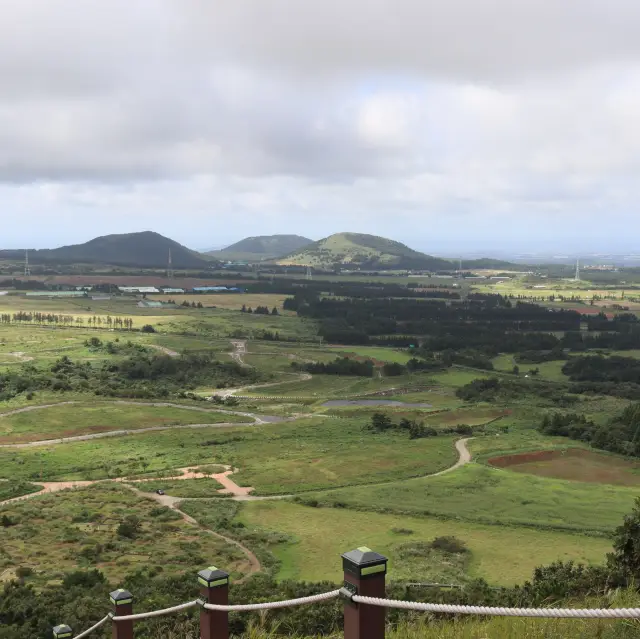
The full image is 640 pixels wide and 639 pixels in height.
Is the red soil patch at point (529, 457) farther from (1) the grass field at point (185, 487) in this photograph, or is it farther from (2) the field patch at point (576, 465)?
(1) the grass field at point (185, 487)

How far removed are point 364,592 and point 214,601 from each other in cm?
251

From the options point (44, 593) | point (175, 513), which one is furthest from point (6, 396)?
point (44, 593)

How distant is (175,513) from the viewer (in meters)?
40.0

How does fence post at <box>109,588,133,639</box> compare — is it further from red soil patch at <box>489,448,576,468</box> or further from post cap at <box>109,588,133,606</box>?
red soil patch at <box>489,448,576,468</box>

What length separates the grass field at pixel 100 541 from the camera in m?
30.8

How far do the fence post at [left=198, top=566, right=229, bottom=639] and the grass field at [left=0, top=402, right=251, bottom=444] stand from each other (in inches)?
2429

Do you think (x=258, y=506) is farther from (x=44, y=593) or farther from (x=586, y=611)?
(x=586, y=611)

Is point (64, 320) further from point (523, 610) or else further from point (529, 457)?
point (523, 610)

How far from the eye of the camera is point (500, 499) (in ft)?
148

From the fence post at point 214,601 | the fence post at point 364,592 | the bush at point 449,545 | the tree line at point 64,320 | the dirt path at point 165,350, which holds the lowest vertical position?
the bush at point 449,545

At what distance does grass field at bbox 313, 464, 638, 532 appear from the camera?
133 feet

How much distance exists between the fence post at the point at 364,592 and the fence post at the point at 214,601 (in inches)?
87.1

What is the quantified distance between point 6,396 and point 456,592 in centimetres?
6915

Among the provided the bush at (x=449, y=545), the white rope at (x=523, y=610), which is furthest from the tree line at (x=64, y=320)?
the white rope at (x=523, y=610)
